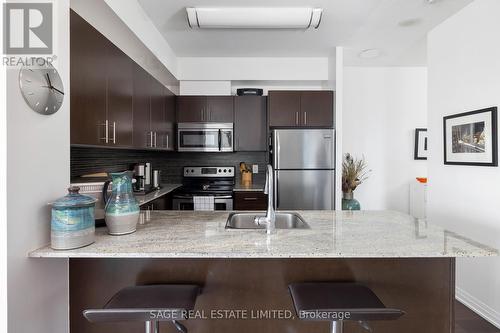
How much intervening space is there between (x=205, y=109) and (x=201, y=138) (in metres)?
0.41

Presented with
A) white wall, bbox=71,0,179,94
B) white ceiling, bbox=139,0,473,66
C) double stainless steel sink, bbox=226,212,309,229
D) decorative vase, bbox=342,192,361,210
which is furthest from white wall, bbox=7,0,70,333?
decorative vase, bbox=342,192,361,210

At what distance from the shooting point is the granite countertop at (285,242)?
3.50 ft

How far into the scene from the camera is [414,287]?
1.33m

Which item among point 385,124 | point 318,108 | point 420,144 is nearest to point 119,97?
point 318,108

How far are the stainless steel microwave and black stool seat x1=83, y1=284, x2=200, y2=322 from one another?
248 cm

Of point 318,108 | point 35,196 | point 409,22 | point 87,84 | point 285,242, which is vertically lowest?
point 285,242

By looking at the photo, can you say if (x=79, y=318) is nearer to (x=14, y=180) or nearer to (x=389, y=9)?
(x=14, y=180)

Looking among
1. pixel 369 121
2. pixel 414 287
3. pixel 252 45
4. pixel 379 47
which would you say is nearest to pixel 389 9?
pixel 379 47

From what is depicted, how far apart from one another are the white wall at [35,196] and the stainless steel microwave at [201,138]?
2233 mm

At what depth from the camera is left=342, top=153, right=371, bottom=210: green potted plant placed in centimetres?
371

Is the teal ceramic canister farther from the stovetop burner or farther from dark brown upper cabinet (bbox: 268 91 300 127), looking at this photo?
dark brown upper cabinet (bbox: 268 91 300 127)

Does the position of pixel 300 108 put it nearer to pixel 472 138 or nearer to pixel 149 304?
pixel 472 138

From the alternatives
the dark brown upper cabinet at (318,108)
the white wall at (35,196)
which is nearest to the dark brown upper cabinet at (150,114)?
the white wall at (35,196)

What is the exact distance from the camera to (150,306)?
1045 mm
